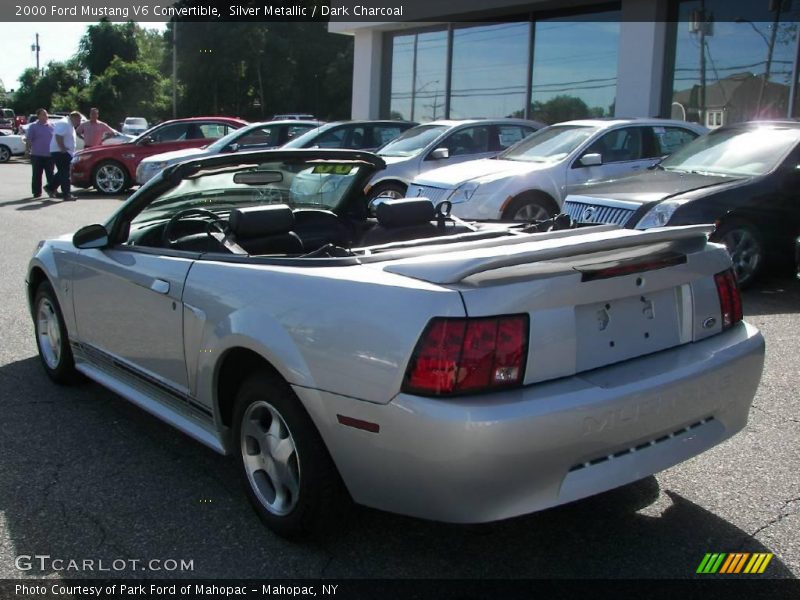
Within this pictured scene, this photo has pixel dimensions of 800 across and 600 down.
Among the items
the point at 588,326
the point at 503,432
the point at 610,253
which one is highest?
the point at 610,253

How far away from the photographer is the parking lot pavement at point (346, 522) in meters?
3.12

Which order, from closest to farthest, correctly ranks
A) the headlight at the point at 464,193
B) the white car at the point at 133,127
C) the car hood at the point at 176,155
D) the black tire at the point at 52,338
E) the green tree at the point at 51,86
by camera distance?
the black tire at the point at 52,338 < the headlight at the point at 464,193 < the car hood at the point at 176,155 < the white car at the point at 133,127 < the green tree at the point at 51,86

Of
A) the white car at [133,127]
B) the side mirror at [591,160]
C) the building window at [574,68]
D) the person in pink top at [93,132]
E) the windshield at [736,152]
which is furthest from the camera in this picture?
the white car at [133,127]

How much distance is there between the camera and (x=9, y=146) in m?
33.3

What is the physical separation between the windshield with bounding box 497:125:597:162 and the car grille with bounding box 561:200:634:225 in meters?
2.15

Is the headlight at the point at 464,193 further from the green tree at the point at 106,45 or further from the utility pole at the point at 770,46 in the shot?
the green tree at the point at 106,45

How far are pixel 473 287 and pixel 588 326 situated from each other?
48 centimetres

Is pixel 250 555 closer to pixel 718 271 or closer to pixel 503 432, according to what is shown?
pixel 503 432

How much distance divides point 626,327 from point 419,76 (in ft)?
68.1

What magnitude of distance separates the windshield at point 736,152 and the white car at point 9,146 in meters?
30.4

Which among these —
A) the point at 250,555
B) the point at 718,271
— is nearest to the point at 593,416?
the point at 718,271

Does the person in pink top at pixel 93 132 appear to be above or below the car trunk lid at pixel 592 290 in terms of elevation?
above

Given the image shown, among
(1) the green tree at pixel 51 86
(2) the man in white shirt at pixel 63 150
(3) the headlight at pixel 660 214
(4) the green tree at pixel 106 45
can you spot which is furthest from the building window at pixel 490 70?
A: (4) the green tree at pixel 106 45

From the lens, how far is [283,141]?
1675 cm
